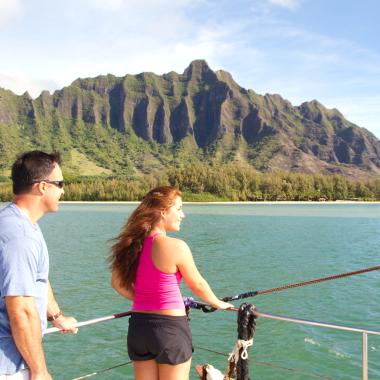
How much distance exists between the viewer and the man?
266cm

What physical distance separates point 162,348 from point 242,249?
36.3 meters

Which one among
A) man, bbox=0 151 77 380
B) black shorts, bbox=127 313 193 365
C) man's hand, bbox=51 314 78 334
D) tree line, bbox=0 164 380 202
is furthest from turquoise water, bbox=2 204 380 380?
tree line, bbox=0 164 380 202

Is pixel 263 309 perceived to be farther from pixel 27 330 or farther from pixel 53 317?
pixel 27 330

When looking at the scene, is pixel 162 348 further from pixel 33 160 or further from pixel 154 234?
pixel 33 160

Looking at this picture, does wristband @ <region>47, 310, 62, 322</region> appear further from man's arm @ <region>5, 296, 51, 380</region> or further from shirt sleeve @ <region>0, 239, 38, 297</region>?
shirt sleeve @ <region>0, 239, 38, 297</region>

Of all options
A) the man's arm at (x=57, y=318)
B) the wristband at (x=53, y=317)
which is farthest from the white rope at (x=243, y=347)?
the wristband at (x=53, y=317)

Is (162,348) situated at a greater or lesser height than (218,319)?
greater

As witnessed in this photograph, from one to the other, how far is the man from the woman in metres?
0.89

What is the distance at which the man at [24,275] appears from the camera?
2.66 metres

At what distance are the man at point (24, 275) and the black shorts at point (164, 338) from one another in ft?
2.99

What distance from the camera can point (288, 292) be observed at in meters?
21.6

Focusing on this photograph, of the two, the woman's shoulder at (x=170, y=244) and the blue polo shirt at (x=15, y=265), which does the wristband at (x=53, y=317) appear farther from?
the woman's shoulder at (x=170, y=244)

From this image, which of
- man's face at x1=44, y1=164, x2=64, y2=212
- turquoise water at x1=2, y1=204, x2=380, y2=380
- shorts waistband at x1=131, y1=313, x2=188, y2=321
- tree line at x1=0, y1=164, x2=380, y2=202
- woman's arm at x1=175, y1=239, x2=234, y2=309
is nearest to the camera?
man's face at x1=44, y1=164, x2=64, y2=212

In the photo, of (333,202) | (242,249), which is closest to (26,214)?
(242,249)
